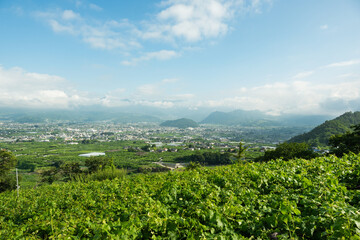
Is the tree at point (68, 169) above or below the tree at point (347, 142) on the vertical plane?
below

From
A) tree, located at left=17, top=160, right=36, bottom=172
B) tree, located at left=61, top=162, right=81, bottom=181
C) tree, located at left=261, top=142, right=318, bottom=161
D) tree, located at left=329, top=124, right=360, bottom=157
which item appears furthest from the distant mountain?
tree, located at left=17, top=160, right=36, bottom=172

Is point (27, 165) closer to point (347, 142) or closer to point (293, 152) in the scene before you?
point (293, 152)

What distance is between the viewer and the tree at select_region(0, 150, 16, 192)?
25439 mm

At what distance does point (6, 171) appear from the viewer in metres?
27.9

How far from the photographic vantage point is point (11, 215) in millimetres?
5238

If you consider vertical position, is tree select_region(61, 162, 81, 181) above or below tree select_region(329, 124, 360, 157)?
below

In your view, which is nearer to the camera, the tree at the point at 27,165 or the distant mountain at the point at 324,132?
the tree at the point at 27,165

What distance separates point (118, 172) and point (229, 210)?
37.7 feet

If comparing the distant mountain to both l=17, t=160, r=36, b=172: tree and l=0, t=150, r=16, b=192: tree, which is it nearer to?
l=0, t=150, r=16, b=192: tree

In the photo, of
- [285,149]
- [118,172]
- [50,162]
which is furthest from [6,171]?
[285,149]

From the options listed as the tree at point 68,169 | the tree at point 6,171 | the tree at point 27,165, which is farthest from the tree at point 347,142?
the tree at point 27,165

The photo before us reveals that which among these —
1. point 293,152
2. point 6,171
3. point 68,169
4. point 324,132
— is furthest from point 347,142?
point 324,132

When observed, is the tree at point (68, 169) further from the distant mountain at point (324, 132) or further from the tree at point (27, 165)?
the distant mountain at point (324, 132)

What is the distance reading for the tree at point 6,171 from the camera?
25.4 m
